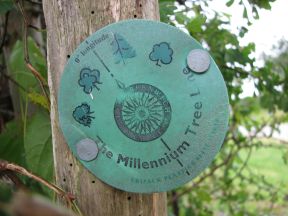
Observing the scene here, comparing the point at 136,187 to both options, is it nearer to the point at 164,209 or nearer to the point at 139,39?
the point at 164,209

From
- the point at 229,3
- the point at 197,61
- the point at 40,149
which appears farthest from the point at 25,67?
the point at 197,61

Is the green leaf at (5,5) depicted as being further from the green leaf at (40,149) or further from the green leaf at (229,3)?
the green leaf at (229,3)

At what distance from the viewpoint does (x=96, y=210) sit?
3.75 feet

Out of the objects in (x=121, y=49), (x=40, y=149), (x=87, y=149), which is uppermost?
(x=121, y=49)

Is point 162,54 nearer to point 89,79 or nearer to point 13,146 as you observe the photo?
point 89,79

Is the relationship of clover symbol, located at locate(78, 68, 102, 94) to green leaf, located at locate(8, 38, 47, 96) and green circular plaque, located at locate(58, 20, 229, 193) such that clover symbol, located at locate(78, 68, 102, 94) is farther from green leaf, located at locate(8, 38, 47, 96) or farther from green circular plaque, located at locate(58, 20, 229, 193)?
green leaf, located at locate(8, 38, 47, 96)

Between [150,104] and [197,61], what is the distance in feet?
0.45

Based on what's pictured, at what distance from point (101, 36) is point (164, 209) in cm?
45

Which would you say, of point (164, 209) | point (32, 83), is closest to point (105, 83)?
point (164, 209)

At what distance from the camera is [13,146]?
2004 millimetres

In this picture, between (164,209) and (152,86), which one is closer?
(152,86)

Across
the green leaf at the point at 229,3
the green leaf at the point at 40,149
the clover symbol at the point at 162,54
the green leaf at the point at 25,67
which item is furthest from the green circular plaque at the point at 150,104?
the green leaf at the point at 25,67

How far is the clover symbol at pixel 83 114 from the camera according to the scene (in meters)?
1.10

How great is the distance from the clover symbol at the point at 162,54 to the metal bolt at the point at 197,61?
43mm
